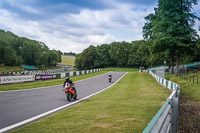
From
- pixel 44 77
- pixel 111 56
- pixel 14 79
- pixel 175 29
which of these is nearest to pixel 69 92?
pixel 14 79

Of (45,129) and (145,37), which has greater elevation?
(145,37)

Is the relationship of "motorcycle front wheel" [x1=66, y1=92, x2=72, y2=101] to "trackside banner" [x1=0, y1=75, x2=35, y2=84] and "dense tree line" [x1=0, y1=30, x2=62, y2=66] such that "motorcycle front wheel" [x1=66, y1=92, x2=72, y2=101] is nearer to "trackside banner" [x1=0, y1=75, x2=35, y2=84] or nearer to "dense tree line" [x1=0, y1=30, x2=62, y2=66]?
"trackside banner" [x1=0, y1=75, x2=35, y2=84]

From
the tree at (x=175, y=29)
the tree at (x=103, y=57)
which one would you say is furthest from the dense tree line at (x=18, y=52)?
the tree at (x=175, y=29)

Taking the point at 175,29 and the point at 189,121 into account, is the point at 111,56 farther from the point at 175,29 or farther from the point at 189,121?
the point at 189,121

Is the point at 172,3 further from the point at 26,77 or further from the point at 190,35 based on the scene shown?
the point at 26,77

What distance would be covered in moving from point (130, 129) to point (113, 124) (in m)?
0.66

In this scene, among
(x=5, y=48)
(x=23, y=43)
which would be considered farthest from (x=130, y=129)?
(x=23, y=43)

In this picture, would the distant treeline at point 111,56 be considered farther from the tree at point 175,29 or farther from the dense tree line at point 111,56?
the tree at point 175,29

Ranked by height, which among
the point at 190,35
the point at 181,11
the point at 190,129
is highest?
the point at 181,11

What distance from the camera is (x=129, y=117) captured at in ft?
24.3

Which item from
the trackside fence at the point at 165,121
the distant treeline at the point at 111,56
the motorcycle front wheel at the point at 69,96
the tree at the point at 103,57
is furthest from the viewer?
the tree at the point at 103,57

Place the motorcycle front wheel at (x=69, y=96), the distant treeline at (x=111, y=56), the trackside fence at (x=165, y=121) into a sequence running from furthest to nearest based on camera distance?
the distant treeline at (x=111, y=56) → the motorcycle front wheel at (x=69, y=96) → the trackside fence at (x=165, y=121)

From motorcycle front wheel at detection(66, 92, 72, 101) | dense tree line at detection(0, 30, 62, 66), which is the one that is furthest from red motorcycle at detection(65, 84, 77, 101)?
dense tree line at detection(0, 30, 62, 66)

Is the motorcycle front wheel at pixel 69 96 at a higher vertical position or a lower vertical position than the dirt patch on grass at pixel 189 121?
higher
